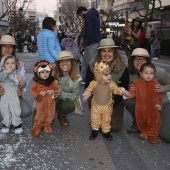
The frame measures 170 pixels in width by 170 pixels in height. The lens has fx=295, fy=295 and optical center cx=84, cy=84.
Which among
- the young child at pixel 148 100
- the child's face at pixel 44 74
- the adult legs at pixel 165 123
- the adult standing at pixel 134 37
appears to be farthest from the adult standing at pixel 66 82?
the adult standing at pixel 134 37

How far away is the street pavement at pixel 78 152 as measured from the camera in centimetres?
315

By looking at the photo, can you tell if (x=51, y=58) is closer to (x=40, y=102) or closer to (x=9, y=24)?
(x=40, y=102)

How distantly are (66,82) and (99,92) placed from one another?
0.64m

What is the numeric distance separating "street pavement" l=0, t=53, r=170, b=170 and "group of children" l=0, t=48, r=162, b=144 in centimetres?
14

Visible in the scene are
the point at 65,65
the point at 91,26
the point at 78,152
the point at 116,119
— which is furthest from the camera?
the point at 91,26

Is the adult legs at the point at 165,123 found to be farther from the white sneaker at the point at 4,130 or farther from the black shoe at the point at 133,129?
the white sneaker at the point at 4,130

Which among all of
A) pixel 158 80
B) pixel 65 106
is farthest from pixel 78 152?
pixel 158 80

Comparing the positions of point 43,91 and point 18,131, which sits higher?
point 43,91

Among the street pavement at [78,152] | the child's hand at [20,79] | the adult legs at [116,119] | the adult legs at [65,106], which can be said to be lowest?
the street pavement at [78,152]

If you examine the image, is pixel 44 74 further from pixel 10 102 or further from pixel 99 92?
pixel 99 92

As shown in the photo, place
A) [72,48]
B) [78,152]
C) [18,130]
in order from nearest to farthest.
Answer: [78,152] < [18,130] < [72,48]

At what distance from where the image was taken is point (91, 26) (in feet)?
22.2

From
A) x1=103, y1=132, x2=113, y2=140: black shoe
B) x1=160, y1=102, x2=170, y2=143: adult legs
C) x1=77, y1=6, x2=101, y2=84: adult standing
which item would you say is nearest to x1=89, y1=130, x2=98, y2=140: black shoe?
x1=103, y1=132, x2=113, y2=140: black shoe

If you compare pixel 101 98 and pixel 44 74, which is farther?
pixel 44 74
